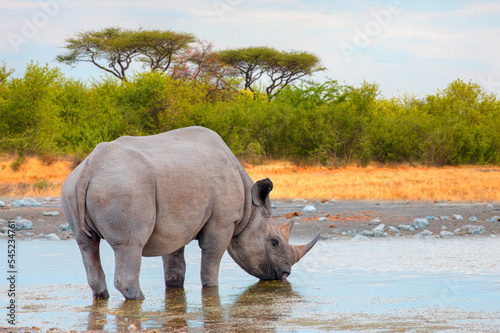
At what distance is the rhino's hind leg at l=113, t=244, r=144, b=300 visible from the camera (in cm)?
632

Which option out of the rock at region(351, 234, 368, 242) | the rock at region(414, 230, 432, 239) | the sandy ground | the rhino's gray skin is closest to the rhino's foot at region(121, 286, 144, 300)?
the rhino's gray skin

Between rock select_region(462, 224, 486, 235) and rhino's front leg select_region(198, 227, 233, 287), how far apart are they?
21.5 feet

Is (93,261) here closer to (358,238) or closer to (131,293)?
(131,293)

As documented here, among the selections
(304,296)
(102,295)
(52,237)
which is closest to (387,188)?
(52,237)

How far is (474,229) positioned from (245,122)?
2204 centimetres

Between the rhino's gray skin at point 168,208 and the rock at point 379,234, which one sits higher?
the rhino's gray skin at point 168,208

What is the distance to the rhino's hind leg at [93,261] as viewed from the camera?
659 centimetres

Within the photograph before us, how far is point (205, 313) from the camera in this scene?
6262mm

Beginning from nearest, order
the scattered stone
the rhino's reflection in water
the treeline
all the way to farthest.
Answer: the rhino's reflection in water
the scattered stone
the treeline

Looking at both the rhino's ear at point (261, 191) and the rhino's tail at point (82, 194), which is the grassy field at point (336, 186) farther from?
the rhino's tail at point (82, 194)

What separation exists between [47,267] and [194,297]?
296 cm

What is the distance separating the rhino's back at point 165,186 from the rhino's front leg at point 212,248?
170 millimetres

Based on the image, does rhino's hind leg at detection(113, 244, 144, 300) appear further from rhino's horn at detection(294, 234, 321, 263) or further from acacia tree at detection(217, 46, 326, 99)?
acacia tree at detection(217, 46, 326, 99)

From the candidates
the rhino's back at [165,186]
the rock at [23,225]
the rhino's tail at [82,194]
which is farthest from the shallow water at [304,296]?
the rock at [23,225]
